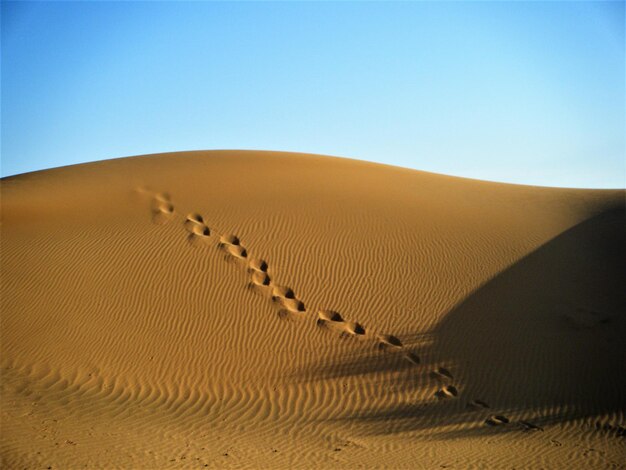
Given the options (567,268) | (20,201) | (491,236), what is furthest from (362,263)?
(20,201)

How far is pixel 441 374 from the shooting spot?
12117 millimetres

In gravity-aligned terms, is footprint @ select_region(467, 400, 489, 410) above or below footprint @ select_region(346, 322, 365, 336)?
below

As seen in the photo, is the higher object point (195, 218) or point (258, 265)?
point (195, 218)

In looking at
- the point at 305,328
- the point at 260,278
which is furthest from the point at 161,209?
the point at 305,328

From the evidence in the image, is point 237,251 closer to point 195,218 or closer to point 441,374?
point 195,218

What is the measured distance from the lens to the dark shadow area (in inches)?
432

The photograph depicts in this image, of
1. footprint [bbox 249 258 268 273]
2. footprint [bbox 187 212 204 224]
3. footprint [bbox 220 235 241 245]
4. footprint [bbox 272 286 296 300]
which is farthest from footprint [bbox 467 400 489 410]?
footprint [bbox 187 212 204 224]

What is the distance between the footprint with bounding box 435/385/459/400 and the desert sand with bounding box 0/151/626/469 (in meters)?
0.04

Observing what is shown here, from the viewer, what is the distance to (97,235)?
16594 millimetres

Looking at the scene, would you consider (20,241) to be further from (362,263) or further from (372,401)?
(372,401)

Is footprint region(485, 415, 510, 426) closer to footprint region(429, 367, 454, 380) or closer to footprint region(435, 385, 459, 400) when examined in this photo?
footprint region(435, 385, 459, 400)

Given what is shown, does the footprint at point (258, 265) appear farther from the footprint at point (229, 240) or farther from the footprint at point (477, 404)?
the footprint at point (477, 404)

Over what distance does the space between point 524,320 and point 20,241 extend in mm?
13126

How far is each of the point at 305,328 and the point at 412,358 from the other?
2.53 m
